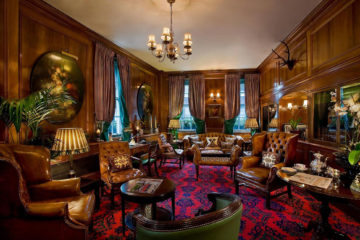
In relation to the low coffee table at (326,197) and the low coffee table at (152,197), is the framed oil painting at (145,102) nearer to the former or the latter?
the low coffee table at (152,197)

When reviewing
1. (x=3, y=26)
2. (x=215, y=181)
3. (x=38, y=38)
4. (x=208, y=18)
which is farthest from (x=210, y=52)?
(x=3, y=26)

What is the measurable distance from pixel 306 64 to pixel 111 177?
436 centimetres

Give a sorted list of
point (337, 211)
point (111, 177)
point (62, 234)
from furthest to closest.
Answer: point (111, 177) < point (337, 211) < point (62, 234)

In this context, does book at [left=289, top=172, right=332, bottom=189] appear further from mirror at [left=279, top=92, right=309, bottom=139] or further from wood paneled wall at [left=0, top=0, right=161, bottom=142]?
wood paneled wall at [left=0, top=0, right=161, bottom=142]

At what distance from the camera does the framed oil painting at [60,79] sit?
281 centimetres

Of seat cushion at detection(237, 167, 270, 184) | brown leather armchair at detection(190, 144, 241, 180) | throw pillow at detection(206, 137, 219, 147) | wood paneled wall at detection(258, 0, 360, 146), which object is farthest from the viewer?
throw pillow at detection(206, 137, 219, 147)

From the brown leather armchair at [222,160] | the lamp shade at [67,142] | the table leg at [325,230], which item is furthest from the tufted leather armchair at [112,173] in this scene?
the table leg at [325,230]

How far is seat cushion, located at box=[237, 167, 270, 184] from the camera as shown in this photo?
2.93m

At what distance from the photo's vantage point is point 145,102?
6.00 metres

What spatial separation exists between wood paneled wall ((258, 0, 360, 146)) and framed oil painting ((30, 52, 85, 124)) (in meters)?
4.08

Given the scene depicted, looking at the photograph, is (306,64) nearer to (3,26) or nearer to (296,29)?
(296,29)

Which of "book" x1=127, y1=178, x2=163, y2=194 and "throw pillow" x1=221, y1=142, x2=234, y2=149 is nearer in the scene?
"book" x1=127, y1=178, x2=163, y2=194

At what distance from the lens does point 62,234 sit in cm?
162

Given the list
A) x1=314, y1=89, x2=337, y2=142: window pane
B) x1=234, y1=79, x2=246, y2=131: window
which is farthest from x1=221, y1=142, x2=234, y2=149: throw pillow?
x1=314, y1=89, x2=337, y2=142: window pane
